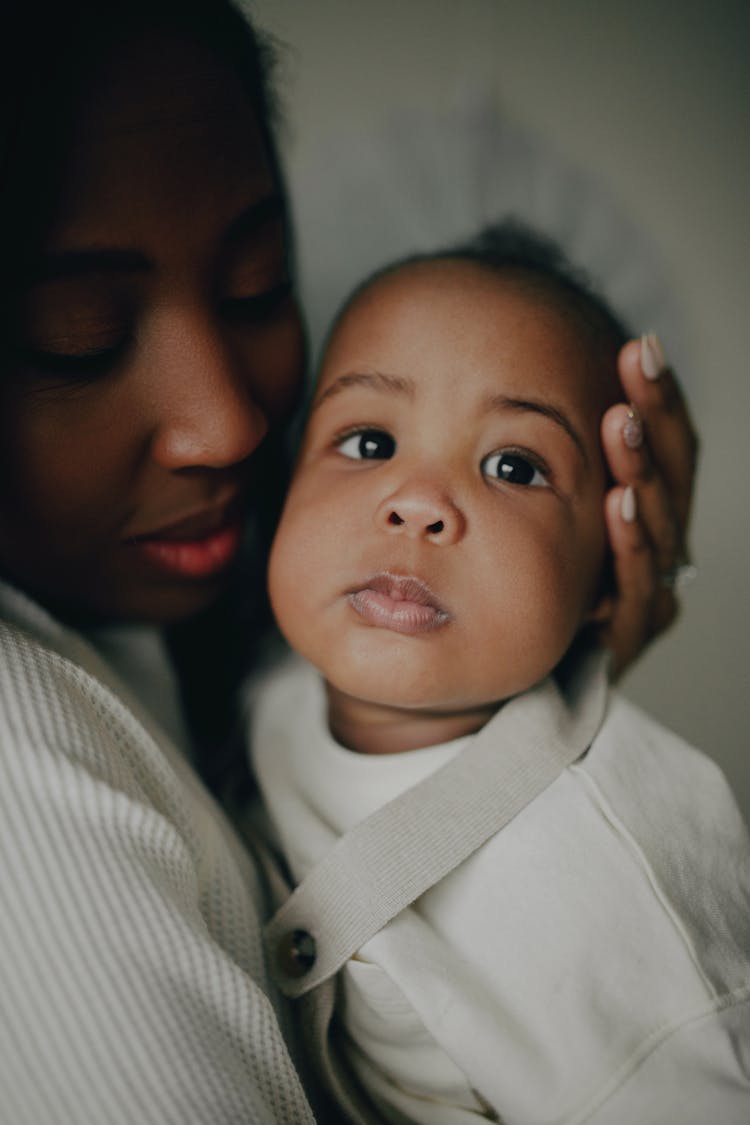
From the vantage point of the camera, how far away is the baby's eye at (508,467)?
2.89ft

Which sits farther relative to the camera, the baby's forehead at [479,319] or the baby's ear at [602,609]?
the baby's ear at [602,609]

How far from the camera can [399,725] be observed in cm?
96

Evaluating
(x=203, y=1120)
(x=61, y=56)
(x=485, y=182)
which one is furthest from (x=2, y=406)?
(x=485, y=182)

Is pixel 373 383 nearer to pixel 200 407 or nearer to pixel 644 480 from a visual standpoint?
pixel 200 407

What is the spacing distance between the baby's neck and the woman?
0.62 ft

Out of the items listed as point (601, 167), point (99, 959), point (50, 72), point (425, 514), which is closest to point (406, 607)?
point (425, 514)

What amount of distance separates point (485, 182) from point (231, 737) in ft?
4.32

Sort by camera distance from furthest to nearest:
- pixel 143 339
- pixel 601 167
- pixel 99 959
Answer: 1. pixel 601 167
2. pixel 143 339
3. pixel 99 959

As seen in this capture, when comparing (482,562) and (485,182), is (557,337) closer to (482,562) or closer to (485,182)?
(482,562)

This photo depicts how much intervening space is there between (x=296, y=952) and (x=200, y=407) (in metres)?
0.51

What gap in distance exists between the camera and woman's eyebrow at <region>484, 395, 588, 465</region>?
0.87 meters

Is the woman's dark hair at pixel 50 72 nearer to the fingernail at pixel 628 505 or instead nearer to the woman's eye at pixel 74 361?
the woman's eye at pixel 74 361

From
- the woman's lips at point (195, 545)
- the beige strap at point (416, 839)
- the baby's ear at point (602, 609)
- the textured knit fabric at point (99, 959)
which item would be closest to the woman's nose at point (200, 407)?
the woman's lips at point (195, 545)

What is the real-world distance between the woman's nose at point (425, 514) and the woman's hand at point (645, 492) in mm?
229
